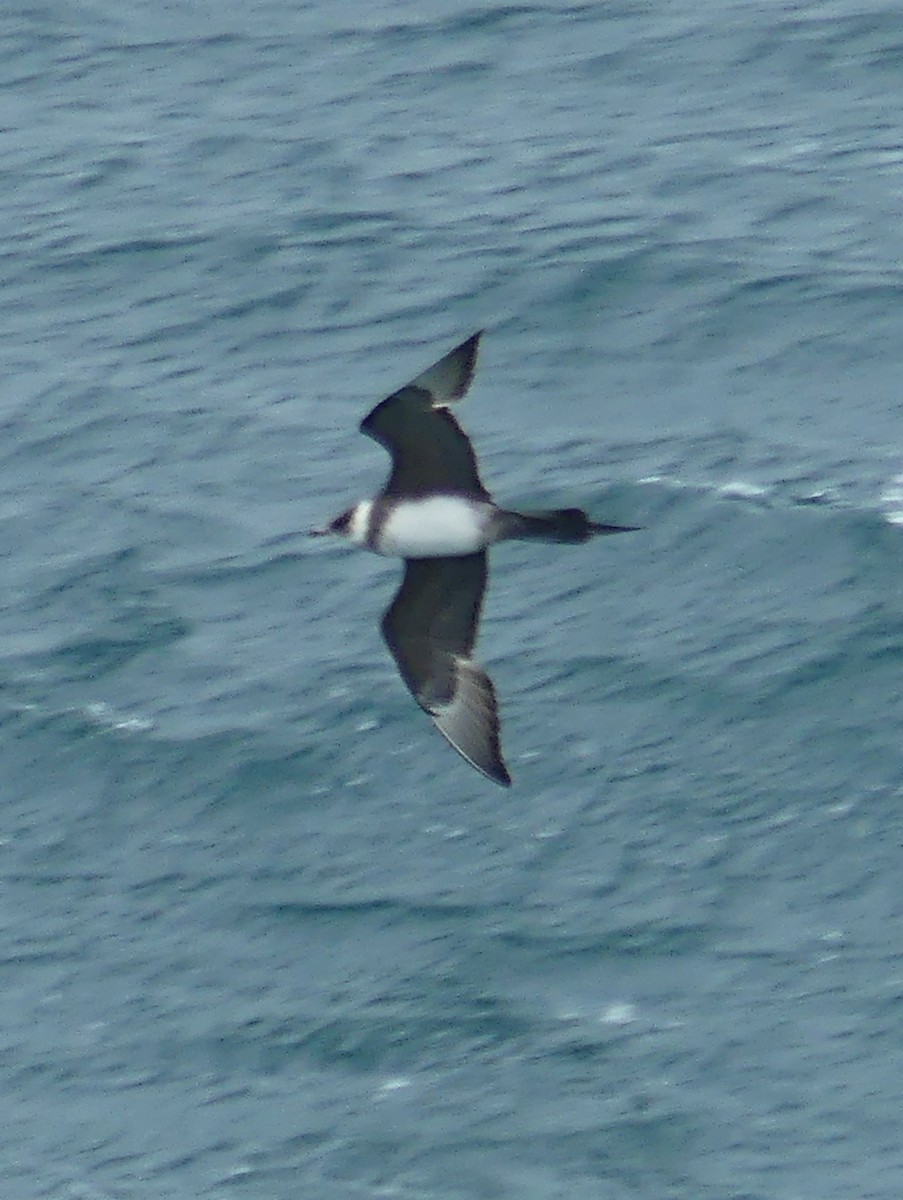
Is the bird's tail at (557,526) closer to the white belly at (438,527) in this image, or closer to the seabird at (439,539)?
the seabird at (439,539)

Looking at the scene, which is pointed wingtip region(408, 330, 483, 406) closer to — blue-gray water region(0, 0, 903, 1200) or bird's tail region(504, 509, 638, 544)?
bird's tail region(504, 509, 638, 544)

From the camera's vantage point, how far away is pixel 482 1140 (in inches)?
523

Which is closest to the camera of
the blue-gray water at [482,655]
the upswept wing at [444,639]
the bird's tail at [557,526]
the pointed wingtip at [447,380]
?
the bird's tail at [557,526]

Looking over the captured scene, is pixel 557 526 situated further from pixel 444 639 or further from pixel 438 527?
pixel 444 639

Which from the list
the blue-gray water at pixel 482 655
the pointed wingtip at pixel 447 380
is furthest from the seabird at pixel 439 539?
the blue-gray water at pixel 482 655

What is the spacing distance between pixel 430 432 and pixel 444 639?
971 millimetres

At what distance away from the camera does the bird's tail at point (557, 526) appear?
38.7 ft

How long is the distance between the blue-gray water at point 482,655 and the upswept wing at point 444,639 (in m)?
1.74

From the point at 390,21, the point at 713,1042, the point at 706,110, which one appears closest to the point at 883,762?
the point at 713,1042

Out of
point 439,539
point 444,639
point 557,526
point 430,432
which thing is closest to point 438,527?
point 439,539

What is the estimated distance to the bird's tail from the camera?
11.8 metres

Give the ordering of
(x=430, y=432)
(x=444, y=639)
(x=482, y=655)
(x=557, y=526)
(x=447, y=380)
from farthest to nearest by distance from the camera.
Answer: (x=482, y=655)
(x=444, y=639)
(x=430, y=432)
(x=447, y=380)
(x=557, y=526)

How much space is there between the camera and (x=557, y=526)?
11.9 metres

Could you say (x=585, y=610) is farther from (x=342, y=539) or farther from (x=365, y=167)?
(x=365, y=167)
